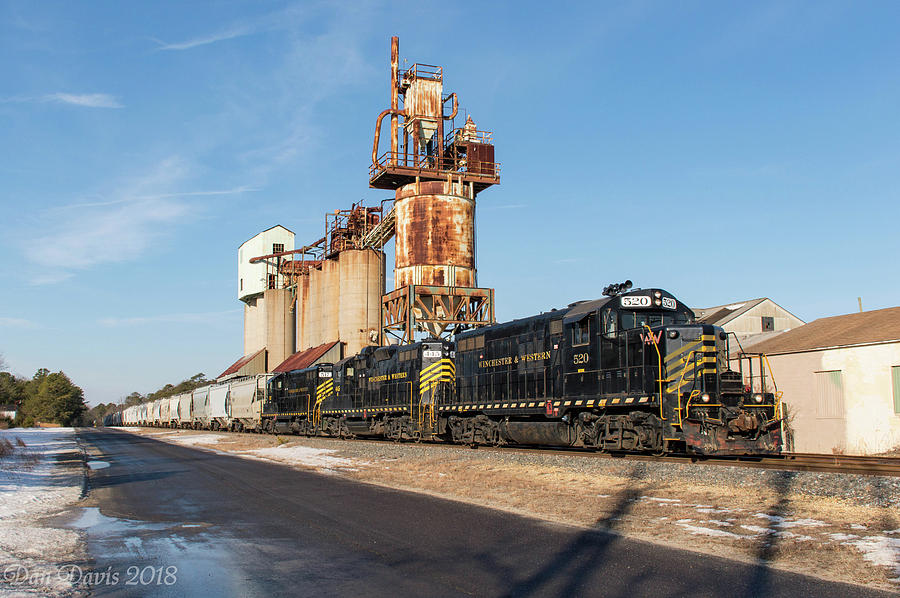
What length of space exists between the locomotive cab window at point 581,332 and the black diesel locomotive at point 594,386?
0.03 m

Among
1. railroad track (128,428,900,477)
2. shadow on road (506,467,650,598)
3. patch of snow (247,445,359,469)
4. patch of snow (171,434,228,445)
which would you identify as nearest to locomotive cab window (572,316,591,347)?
railroad track (128,428,900,477)

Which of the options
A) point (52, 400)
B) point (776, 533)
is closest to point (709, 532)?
point (776, 533)

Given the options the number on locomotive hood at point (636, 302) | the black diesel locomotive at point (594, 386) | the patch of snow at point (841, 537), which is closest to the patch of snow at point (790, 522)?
the patch of snow at point (841, 537)

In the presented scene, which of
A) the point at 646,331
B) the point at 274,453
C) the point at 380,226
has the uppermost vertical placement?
the point at 380,226

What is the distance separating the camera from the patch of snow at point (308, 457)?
20703 millimetres

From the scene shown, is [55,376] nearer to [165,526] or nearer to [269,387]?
[269,387]

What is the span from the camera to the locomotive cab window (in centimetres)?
1875

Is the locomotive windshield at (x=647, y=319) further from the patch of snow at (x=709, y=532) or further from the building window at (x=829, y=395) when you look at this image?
the building window at (x=829, y=395)

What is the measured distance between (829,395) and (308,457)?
17439mm

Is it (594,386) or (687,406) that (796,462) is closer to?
(687,406)

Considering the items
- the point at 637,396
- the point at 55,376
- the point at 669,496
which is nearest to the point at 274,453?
the point at 637,396

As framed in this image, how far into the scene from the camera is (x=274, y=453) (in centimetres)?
2634

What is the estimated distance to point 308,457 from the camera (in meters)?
23.9

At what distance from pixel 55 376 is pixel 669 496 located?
157766 mm
